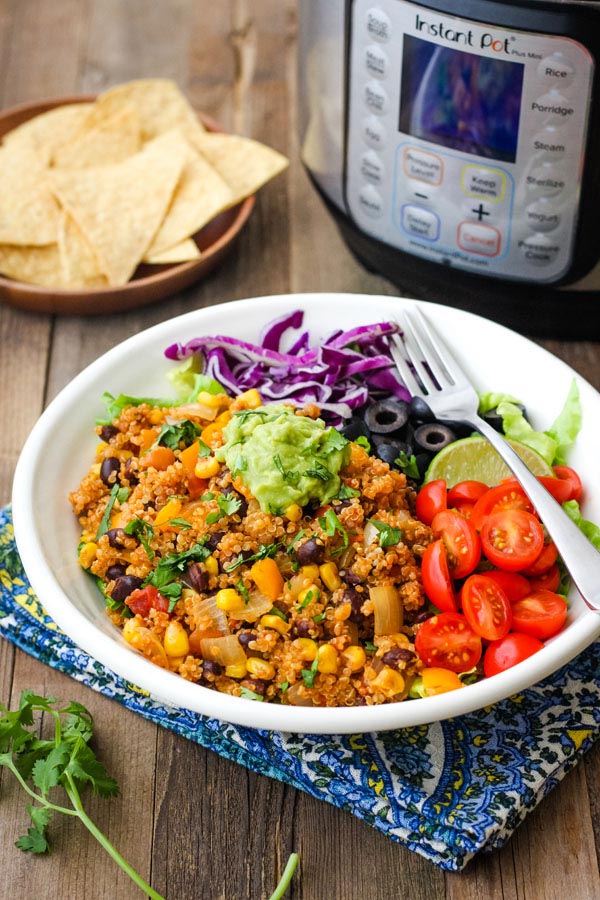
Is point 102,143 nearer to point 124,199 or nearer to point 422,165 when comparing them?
point 124,199

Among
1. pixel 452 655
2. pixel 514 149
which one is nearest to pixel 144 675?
pixel 452 655

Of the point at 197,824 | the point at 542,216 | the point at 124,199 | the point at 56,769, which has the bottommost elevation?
the point at 197,824

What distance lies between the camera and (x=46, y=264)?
119 inches

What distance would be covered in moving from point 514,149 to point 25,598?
4.87ft

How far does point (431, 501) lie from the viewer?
2129mm

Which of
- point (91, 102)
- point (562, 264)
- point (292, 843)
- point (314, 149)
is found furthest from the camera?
point (91, 102)

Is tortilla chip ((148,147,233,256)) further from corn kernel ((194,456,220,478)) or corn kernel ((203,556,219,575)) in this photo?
corn kernel ((203,556,219,575))

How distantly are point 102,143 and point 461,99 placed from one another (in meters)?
1.33

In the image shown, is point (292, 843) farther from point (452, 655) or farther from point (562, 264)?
point (562, 264)

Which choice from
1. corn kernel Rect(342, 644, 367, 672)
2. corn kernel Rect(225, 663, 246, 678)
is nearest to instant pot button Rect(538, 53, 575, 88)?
corn kernel Rect(342, 644, 367, 672)

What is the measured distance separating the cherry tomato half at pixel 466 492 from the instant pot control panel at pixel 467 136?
69cm

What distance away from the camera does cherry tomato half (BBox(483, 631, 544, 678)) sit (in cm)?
188

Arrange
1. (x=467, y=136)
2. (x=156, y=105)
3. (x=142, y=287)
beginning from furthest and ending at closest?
(x=156, y=105)
(x=142, y=287)
(x=467, y=136)

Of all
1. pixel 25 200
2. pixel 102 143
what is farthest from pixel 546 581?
pixel 102 143
